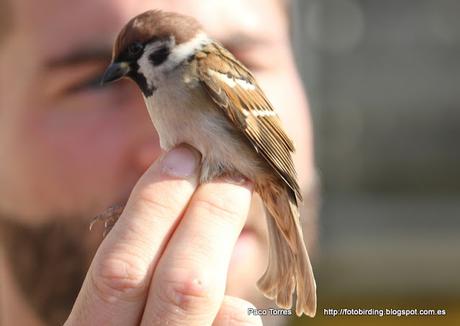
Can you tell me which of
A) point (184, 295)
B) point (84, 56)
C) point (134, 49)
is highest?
point (84, 56)

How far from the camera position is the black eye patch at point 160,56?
1338 mm

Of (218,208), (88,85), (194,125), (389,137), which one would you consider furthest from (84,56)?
(389,137)

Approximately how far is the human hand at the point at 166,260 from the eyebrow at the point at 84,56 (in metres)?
0.67

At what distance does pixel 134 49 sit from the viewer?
131 centimetres

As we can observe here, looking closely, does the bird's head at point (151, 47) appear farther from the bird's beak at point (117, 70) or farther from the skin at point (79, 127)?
the skin at point (79, 127)

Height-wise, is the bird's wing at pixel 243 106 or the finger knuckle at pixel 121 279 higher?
the bird's wing at pixel 243 106

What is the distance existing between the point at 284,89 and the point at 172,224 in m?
0.80

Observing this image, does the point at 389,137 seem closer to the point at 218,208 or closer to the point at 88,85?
the point at 88,85

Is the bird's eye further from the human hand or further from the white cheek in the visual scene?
the human hand

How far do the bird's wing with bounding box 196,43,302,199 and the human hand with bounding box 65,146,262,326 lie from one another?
0.14 meters

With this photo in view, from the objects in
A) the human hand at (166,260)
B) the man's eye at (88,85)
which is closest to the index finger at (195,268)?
the human hand at (166,260)

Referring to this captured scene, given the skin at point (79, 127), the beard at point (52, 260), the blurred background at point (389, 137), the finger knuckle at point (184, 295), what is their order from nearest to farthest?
the finger knuckle at point (184, 295), the skin at point (79, 127), the beard at point (52, 260), the blurred background at point (389, 137)

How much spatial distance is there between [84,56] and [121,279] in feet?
2.77

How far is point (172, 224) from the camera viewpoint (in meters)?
1.23
